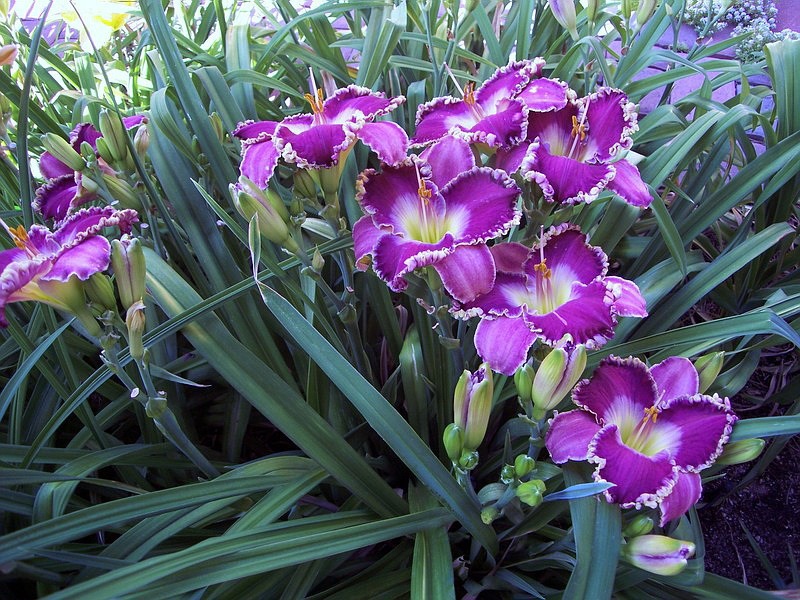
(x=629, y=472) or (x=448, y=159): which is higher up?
(x=448, y=159)

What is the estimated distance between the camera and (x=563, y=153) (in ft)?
2.29

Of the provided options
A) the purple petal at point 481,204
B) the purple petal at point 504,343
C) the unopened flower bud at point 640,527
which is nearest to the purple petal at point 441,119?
the purple petal at point 481,204

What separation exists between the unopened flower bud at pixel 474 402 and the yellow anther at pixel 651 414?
0.17m

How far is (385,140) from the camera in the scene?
661mm

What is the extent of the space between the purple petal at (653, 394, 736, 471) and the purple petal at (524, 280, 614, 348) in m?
0.11

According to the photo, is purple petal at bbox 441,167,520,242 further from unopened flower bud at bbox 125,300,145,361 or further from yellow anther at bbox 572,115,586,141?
unopened flower bud at bbox 125,300,145,361

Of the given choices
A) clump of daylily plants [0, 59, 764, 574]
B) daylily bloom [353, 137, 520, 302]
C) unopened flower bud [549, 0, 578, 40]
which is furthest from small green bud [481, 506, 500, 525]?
unopened flower bud [549, 0, 578, 40]

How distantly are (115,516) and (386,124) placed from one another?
0.50 meters

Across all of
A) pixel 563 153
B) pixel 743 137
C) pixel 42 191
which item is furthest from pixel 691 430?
pixel 42 191

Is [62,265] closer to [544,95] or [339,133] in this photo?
[339,133]

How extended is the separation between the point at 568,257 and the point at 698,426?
0.72 feet

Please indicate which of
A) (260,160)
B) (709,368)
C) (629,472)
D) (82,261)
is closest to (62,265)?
(82,261)

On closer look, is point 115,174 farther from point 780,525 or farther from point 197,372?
point 780,525

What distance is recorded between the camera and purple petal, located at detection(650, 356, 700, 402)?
613mm
